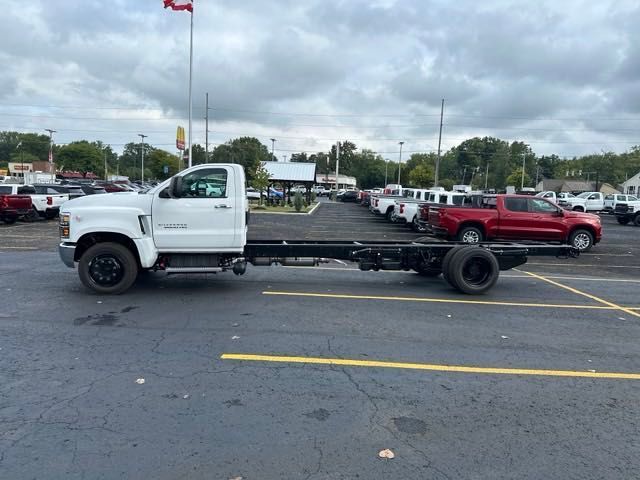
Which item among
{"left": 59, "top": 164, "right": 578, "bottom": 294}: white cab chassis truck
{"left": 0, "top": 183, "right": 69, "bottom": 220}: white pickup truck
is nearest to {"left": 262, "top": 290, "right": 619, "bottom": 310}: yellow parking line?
{"left": 59, "top": 164, "right": 578, "bottom": 294}: white cab chassis truck

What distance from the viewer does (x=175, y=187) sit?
25.5ft

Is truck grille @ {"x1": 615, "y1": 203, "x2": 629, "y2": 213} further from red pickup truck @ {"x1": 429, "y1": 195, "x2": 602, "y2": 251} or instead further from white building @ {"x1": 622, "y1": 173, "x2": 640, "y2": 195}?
white building @ {"x1": 622, "y1": 173, "x2": 640, "y2": 195}

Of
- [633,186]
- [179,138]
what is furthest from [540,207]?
[633,186]

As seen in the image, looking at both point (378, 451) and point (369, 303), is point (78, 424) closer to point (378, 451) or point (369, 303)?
point (378, 451)

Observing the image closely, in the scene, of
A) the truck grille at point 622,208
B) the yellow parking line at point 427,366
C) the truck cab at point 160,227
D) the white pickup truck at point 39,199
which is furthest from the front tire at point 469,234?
the truck grille at point 622,208

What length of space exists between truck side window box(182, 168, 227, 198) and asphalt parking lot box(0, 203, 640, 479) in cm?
170

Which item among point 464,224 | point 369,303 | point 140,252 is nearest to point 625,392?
point 369,303

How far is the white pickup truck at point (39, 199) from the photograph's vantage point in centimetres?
2220

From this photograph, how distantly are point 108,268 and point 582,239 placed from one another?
1434 centimetres

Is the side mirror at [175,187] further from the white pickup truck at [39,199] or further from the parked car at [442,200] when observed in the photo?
the white pickup truck at [39,199]

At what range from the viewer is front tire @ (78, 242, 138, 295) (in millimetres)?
7930

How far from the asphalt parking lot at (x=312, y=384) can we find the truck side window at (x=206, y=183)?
1.70 meters

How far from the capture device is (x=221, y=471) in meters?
3.23

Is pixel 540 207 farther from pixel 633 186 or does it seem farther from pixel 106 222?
pixel 633 186
